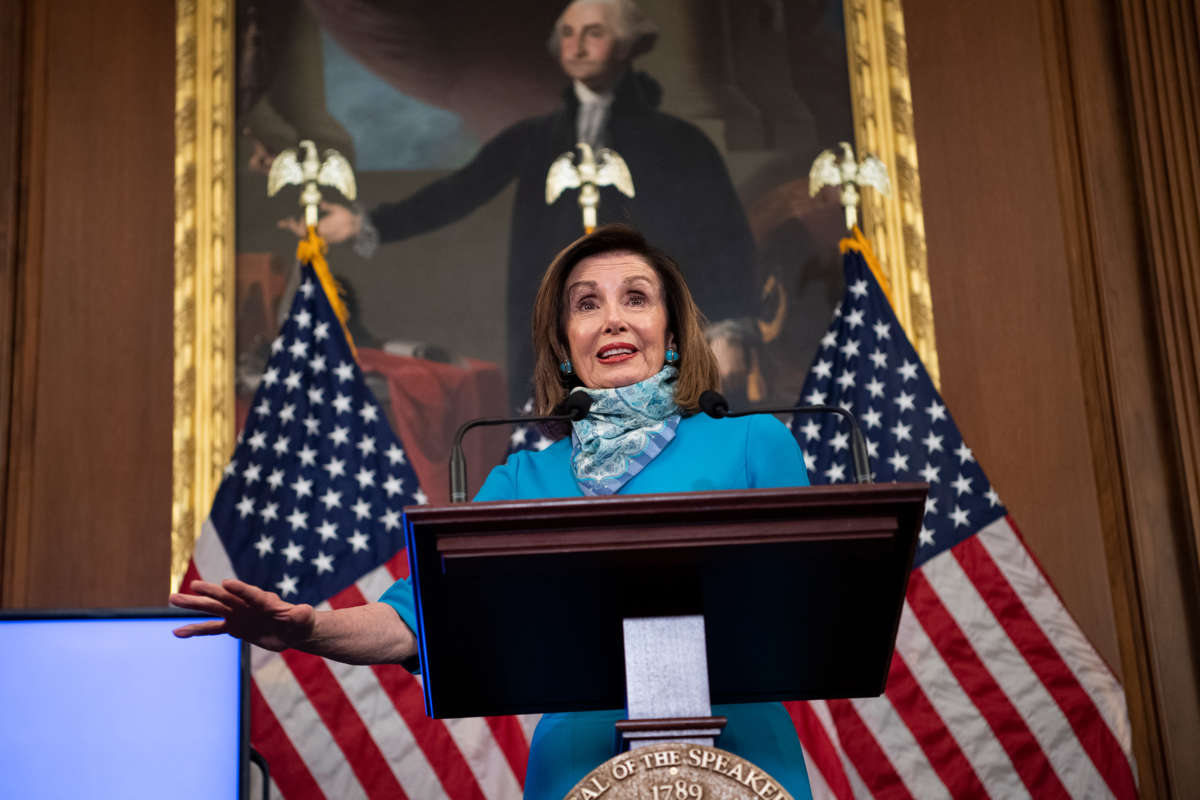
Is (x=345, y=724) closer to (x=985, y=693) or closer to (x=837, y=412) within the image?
(x=985, y=693)

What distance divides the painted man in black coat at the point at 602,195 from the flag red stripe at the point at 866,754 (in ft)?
4.82

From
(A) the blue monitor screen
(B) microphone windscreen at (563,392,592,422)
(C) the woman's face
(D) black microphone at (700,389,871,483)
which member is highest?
(C) the woman's face

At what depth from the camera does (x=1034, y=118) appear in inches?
189

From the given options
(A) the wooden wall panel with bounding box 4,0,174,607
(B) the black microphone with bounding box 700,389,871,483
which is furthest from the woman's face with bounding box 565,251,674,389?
(A) the wooden wall panel with bounding box 4,0,174,607

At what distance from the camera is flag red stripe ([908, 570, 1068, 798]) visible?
12.8 feet

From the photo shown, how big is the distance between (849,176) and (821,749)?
2056 mm

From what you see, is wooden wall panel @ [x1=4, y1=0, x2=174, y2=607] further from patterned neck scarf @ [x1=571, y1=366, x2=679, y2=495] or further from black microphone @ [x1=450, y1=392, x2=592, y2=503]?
black microphone @ [x1=450, y1=392, x2=592, y2=503]

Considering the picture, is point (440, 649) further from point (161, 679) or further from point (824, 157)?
point (824, 157)

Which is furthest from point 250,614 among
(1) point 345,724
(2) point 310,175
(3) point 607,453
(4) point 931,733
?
(2) point 310,175

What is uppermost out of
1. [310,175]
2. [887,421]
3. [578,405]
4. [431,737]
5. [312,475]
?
[310,175]

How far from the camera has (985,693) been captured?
156 inches

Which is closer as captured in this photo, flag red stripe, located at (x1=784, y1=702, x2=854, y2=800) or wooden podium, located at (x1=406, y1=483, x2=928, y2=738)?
wooden podium, located at (x1=406, y1=483, x2=928, y2=738)

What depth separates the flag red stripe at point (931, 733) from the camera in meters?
3.91

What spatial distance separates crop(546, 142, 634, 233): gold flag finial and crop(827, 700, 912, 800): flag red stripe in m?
1.90
